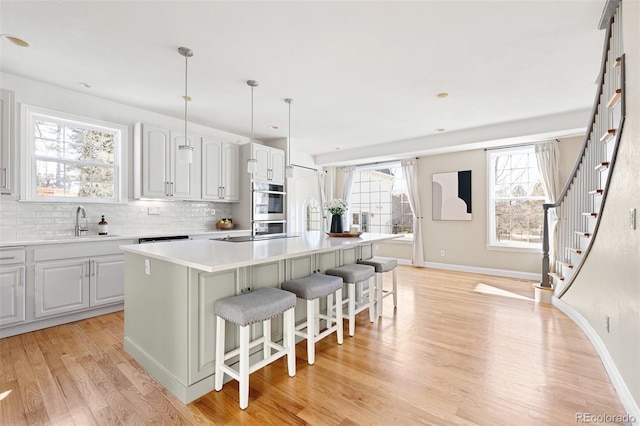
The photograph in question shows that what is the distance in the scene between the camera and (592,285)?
2623 mm

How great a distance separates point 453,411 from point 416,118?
3.79 m

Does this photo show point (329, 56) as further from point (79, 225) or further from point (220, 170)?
point (79, 225)

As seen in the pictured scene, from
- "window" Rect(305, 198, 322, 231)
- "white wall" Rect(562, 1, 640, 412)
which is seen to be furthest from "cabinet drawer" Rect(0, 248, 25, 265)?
"window" Rect(305, 198, 322, 231)

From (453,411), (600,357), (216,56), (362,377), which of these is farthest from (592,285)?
(216,56)

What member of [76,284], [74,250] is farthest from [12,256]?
[76,284]

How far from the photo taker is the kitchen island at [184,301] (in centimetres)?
183

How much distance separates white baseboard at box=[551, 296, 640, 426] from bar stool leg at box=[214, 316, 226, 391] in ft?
7.57

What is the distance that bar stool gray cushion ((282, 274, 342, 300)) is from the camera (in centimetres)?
226

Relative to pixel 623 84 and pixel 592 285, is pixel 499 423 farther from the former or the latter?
pixel 623 84

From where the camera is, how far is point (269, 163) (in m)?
5.23

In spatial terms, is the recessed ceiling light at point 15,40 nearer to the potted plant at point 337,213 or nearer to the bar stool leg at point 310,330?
the potted plant at point 337,213

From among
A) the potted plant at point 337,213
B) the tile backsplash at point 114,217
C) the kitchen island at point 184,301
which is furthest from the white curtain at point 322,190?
the kitchen island at point 184,301

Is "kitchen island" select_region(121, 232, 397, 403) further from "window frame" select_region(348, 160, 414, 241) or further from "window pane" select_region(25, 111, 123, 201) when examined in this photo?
"window frame" select_region(348, 160, 414, 241)

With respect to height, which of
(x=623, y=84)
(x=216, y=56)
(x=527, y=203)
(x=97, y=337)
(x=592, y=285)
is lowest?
(x=97, y=337)
